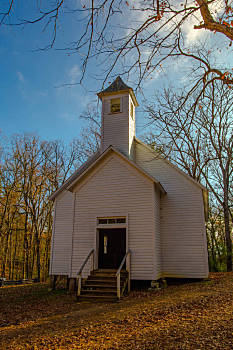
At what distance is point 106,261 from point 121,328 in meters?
8.07

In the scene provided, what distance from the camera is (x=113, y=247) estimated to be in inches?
543

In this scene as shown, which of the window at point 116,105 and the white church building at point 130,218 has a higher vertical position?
the window at point 116,105

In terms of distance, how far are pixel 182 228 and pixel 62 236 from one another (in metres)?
6.00

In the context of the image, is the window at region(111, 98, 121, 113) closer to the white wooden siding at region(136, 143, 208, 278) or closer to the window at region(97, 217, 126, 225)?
the white wooden siding at region(136, 143, 208, 278)

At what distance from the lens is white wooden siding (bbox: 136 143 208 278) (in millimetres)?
11711

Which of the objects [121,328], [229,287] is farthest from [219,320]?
[229,287]

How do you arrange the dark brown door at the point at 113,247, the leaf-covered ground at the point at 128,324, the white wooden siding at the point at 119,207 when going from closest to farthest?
the leaf-covered ground at the point at 128,324 < the white wooden siding at the point at 119,207 < the dark brown door at the point at 113,247

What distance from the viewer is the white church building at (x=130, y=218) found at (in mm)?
10820

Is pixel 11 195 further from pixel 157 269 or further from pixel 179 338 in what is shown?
pixel 179 338

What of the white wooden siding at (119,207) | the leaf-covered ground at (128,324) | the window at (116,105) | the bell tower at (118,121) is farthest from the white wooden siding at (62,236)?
the window at (116,105)

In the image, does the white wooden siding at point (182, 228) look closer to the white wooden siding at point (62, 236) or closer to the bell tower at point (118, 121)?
the bell tower at point (118, 121)

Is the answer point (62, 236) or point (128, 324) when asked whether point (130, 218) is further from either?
point (128, 324)

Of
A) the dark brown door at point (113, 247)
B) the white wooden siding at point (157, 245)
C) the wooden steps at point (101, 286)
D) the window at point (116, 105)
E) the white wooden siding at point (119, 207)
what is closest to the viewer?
the wooden steps at point (101, 286)

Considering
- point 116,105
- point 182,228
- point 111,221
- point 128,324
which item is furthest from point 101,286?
point 116,105
